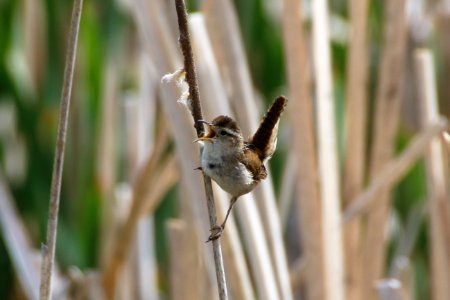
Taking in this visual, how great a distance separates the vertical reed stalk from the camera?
170 centimetres

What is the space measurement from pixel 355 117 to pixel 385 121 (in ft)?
0.21

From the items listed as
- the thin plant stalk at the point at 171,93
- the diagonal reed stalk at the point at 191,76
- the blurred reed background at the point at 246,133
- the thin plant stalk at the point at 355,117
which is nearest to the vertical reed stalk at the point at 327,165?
the blurred reed background at the point at 246,133

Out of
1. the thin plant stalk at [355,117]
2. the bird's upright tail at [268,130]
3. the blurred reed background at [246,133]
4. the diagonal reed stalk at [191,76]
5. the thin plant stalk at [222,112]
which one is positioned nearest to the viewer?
the diagonal reed stalk at [191,76]

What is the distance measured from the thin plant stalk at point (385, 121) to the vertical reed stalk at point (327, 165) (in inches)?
6.5

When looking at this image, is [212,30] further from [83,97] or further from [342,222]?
[83,97]

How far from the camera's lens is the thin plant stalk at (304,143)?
168 centimetres

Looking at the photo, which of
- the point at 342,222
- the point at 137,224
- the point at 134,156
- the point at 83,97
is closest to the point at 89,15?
the point at 83,97

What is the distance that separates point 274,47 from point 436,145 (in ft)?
2.42

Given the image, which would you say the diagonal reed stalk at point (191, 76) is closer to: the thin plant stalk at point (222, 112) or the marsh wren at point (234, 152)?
the marsh wren at point (234, 152)

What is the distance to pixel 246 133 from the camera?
1678 millimetres

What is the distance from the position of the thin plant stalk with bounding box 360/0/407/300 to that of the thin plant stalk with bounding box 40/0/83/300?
2.88 feet

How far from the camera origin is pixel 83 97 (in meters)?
2.52

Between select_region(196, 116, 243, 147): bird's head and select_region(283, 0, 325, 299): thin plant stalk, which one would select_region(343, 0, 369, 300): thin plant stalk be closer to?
select_region(283, 0, 325, 299): thin plant stalk

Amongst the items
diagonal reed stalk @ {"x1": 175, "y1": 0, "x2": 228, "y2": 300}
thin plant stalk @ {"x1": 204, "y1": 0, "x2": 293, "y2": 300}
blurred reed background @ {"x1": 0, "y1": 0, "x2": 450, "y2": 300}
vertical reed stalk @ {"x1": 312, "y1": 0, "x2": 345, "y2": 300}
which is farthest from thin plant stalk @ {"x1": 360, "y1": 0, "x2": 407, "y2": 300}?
diagonal reed stalk @ {"x1": 175, "y1": 0, "x2": 228, "y2": 300}
